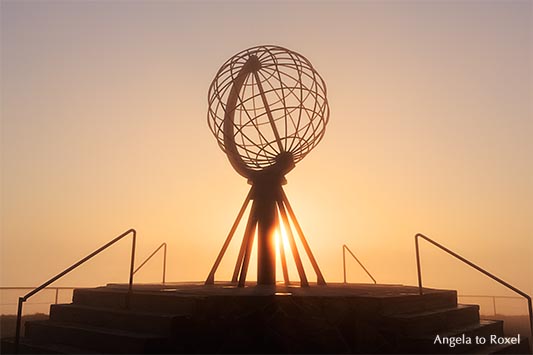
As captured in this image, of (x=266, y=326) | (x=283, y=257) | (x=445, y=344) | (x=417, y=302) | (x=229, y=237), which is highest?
(x=229, y=237)

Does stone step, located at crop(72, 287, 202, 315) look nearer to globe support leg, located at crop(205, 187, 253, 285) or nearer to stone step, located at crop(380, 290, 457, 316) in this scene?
stone step, located at crop(380, 290, 457, 316)

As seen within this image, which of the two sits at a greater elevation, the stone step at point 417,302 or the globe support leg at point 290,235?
the globe support leg at point 290,235

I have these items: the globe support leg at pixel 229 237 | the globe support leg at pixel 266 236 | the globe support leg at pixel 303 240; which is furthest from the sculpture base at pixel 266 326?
the globe support leg at pixel 229 237

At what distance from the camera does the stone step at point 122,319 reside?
5938 millimetres

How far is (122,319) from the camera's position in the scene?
6.51 metres

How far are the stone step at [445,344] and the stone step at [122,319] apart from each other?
135 inches

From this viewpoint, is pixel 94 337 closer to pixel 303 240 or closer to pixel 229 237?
pixel 229 237

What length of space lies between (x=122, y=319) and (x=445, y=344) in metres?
5.22

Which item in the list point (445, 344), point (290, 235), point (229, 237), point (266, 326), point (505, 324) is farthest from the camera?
point (229, 237)

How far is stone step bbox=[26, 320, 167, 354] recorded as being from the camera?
5.58 meters

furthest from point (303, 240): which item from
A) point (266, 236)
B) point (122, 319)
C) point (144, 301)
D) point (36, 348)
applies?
point (36, 348)

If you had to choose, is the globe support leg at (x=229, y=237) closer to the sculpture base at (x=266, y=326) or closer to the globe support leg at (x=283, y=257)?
the globe support leg at (x=283, y=257)

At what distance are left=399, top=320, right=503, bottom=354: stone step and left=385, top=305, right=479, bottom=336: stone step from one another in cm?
11

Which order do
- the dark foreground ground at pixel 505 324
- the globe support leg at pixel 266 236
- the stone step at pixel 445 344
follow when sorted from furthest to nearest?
the globe support leg at pixel 266 236 → the dark foreground ground at pixel 505 324 → the stone step at pixel 445 344
